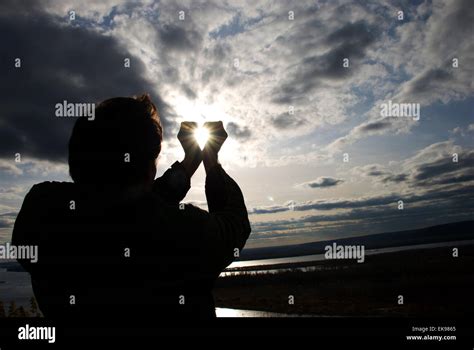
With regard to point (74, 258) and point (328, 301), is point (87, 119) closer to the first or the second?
point (74, 258)

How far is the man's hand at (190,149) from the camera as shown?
1.95 meters

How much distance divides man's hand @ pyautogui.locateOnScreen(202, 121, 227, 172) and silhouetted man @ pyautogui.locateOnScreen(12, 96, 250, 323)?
0.28 metres

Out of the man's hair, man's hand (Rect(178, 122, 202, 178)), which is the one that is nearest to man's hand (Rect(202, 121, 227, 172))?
man's hand (Rect(178, 122, 202, 178))

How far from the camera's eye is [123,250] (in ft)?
5.09

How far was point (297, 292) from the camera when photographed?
31.9 metres

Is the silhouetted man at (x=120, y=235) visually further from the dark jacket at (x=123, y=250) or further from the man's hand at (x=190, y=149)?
the man's hand at (x=190, y=149)

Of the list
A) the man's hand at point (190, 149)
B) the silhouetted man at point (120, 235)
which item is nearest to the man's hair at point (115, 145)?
the silhouetted man at point (120, 235)

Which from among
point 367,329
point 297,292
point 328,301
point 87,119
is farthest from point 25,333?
point 297,292

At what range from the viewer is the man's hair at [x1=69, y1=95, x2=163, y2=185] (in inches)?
64.4

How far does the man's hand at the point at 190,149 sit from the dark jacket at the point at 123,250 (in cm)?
40

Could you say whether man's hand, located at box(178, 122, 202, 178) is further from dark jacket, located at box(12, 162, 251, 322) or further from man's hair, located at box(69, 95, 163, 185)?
dark jacket, located at box(12, 162, 251, 322)

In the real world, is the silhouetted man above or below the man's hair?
below

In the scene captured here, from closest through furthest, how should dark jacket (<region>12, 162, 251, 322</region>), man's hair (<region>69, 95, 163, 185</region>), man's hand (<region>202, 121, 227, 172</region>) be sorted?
1. dark jacket (<region>12, 162, 251, 322</region>)
2. man's hair (<region>69, 95, 163, 185</region>)
3. man's hand (<region>202, 121, 227, 172</region>)

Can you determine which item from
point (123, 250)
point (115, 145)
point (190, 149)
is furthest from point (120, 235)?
point (190, 149)
